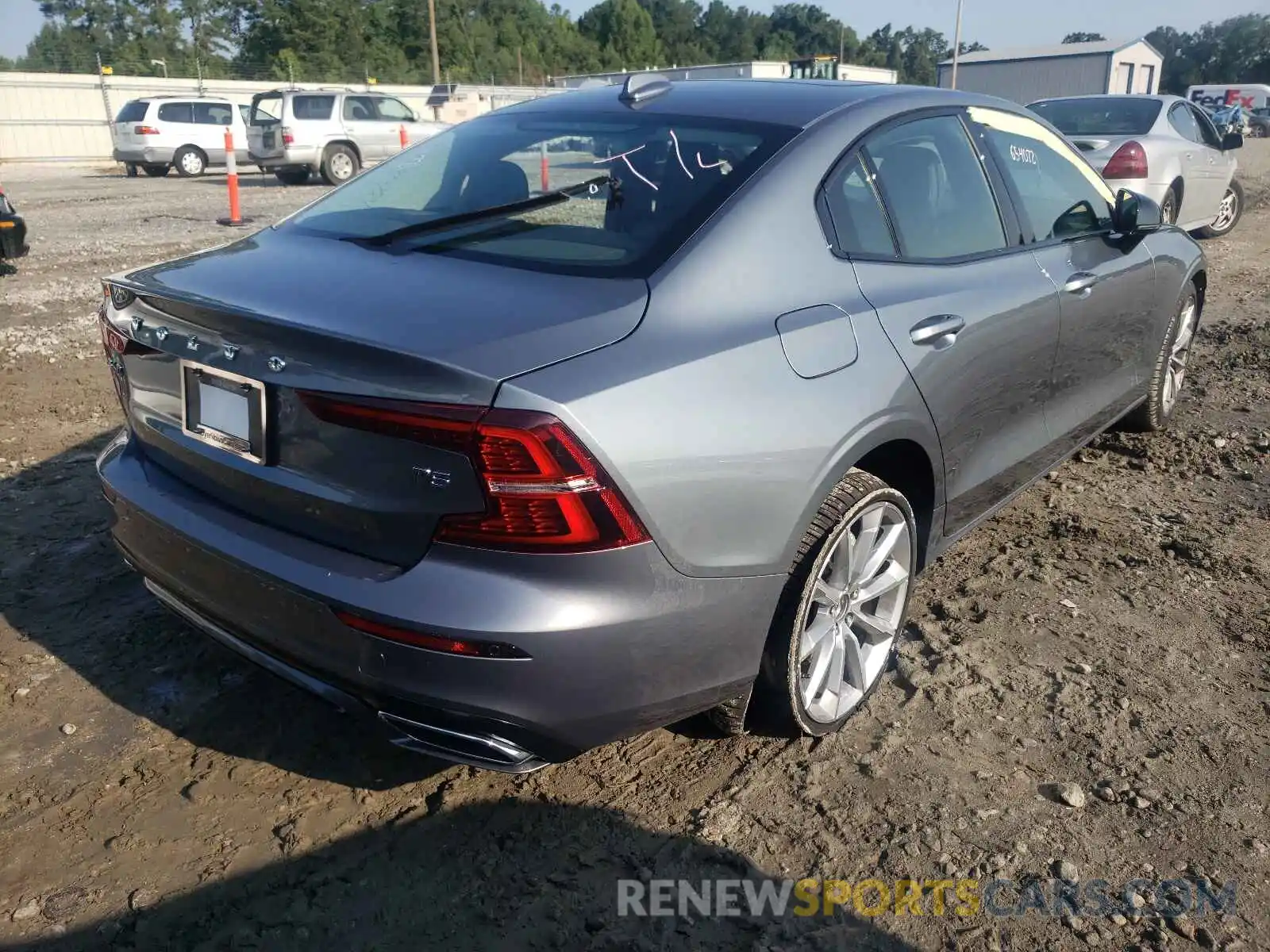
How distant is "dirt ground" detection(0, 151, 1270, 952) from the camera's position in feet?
7.16

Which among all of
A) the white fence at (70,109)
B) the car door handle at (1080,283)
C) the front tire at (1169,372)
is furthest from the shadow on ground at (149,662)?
the white fence at (70,109)

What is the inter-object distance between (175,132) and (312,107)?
198 inches

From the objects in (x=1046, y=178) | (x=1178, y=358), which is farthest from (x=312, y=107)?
(x=1046, y=178)

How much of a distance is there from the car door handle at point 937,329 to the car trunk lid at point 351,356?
89 centimetres

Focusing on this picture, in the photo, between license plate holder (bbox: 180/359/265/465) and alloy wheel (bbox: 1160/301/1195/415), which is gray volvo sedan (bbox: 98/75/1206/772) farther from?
alloy wheel (bbox: 1160/301/1195/415)

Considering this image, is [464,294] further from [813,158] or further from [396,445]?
[813,158]

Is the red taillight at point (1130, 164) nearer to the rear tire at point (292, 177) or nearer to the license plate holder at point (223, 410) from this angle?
the license plate holder at point (223, 410)

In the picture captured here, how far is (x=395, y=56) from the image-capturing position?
61281mm

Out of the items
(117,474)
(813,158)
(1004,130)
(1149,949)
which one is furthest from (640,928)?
(1004,130)

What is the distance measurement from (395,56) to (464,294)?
65287mm

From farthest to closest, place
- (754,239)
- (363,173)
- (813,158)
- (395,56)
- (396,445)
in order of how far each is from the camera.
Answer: (395,56) < (363,173) < (813,158) < (754,239) < (396,445)

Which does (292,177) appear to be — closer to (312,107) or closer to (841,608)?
(312,107)

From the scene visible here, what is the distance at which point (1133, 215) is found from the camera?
156 inches

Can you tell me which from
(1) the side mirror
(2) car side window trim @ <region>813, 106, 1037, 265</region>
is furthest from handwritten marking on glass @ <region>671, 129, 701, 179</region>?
(1) the side mirror
